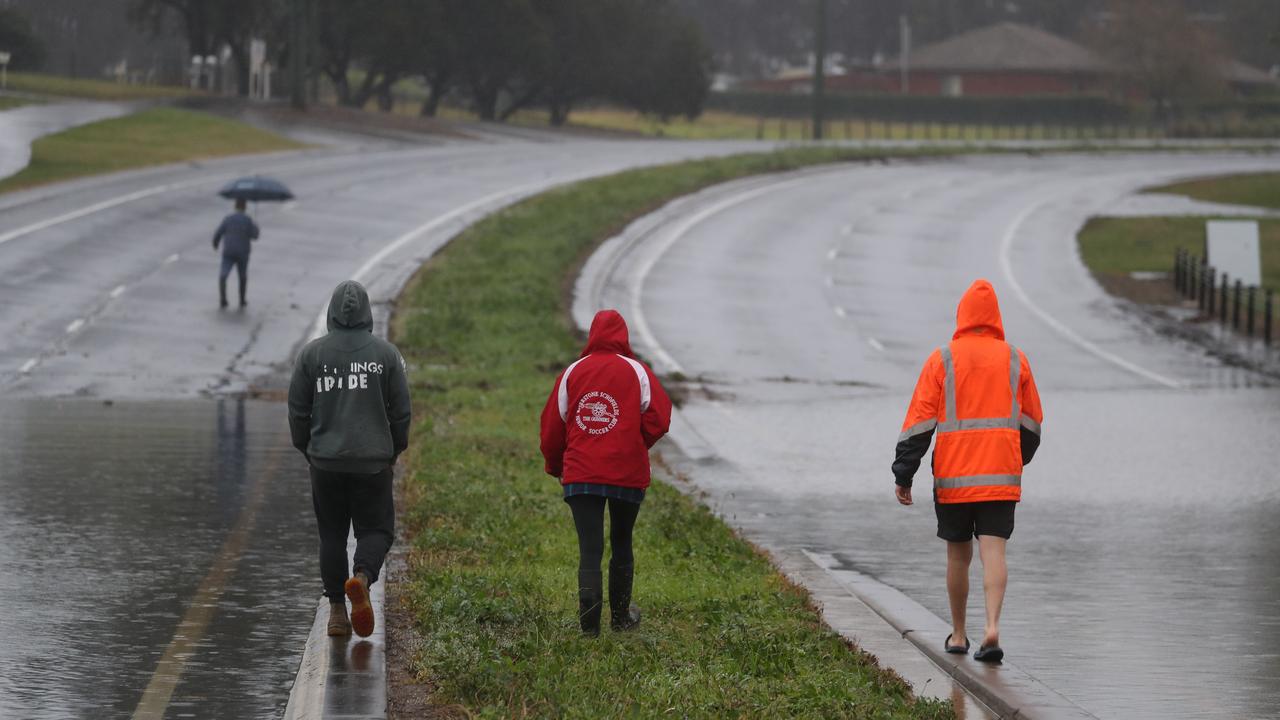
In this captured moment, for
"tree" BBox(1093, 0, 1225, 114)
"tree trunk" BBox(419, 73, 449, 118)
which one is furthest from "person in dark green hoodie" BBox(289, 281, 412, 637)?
"tree" BBox(1093, 0, 1225, 114)

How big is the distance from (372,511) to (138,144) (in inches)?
1868

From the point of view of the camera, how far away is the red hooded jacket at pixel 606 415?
362 inches

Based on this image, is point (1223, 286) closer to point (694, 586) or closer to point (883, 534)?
point (883, 534)

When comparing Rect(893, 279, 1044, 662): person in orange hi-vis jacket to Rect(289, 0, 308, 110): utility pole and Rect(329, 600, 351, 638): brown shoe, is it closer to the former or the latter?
Rect(329, 600, 351, 638): brown shoe

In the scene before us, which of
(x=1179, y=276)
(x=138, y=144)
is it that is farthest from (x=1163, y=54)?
(x=1179, y=276)

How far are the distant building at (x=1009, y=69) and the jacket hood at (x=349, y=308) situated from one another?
120450mm

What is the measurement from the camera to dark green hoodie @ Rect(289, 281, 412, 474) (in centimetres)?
923

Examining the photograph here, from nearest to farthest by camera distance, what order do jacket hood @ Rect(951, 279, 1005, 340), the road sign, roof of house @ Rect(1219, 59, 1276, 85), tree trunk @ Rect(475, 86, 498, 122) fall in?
jacket hood @ Rect(951, 279, 1005, 340)
the road sign
tree trunk @ Rect(475, 86, 498, 122)
roof of house @ Rect(1219, 59, 1276, 85)

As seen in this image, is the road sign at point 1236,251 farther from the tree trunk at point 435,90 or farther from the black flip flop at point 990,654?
the tree trunk at point 435,90

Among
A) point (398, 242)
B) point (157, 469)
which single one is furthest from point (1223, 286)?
point (157, 469)

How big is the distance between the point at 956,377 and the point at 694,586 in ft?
7.84

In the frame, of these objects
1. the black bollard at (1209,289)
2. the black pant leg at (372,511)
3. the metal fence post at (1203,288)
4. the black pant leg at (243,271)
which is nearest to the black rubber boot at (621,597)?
the black pant leg at (372,511)

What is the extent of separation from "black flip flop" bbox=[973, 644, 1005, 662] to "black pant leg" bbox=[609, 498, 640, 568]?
1734mm

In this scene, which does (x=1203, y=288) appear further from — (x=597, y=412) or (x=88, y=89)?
(x=88, y=89)
